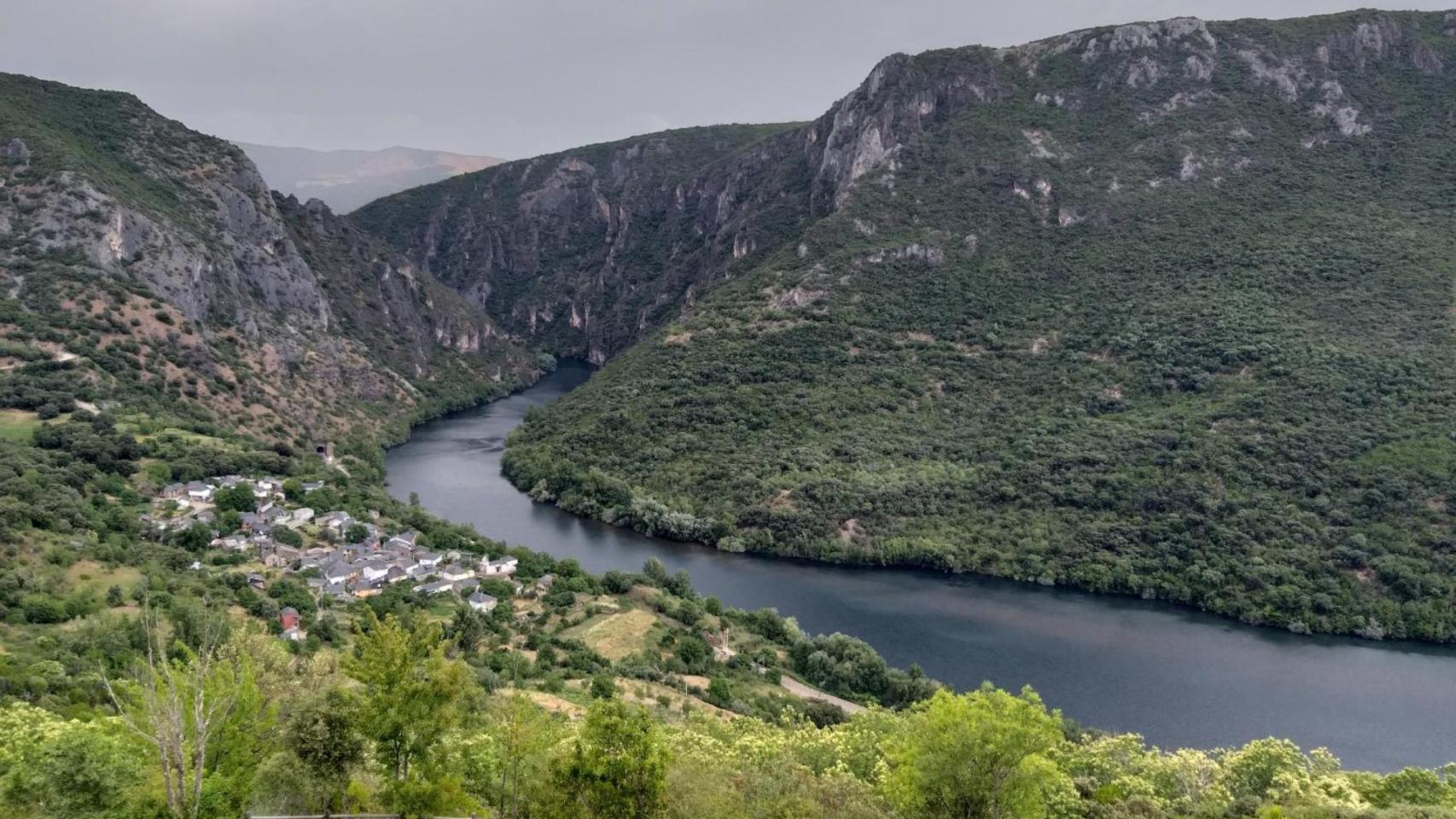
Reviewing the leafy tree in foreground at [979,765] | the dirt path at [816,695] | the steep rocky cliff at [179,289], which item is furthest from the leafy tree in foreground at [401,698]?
the steep rocky cliff at [179,289]

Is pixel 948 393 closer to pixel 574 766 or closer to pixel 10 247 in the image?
pixel 574 766

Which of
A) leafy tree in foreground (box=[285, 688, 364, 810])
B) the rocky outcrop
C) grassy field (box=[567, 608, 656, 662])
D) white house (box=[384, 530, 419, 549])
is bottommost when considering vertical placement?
grassy field (box=[567, 608, 656, 662])

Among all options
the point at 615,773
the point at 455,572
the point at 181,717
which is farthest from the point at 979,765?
the point at 455,572

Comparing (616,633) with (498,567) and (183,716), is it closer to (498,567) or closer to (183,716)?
(498,567)

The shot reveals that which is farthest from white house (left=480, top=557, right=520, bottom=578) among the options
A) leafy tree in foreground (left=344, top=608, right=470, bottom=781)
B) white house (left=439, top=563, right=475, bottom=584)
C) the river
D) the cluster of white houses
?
leafy tree in foreground (left=344, top=608, right=470, bottom=781)

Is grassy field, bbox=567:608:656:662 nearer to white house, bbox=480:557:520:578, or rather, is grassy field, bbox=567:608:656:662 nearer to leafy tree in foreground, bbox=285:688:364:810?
white house, bbox=480:557:520:578

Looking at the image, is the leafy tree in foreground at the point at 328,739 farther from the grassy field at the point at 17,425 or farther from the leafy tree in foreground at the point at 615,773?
the grassy field at the point at 17,425

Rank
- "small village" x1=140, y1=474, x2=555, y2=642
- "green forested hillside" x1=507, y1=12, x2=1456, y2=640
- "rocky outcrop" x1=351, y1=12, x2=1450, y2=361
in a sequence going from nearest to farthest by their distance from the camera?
"small village" x1=140, y1=474, x2=555, y2=642 → "green forested hillside" x1=507, y1=12, x2=1456, y2=640 → "rocky outcrop" x1=351, y1=12, x2=1450, y2=361
